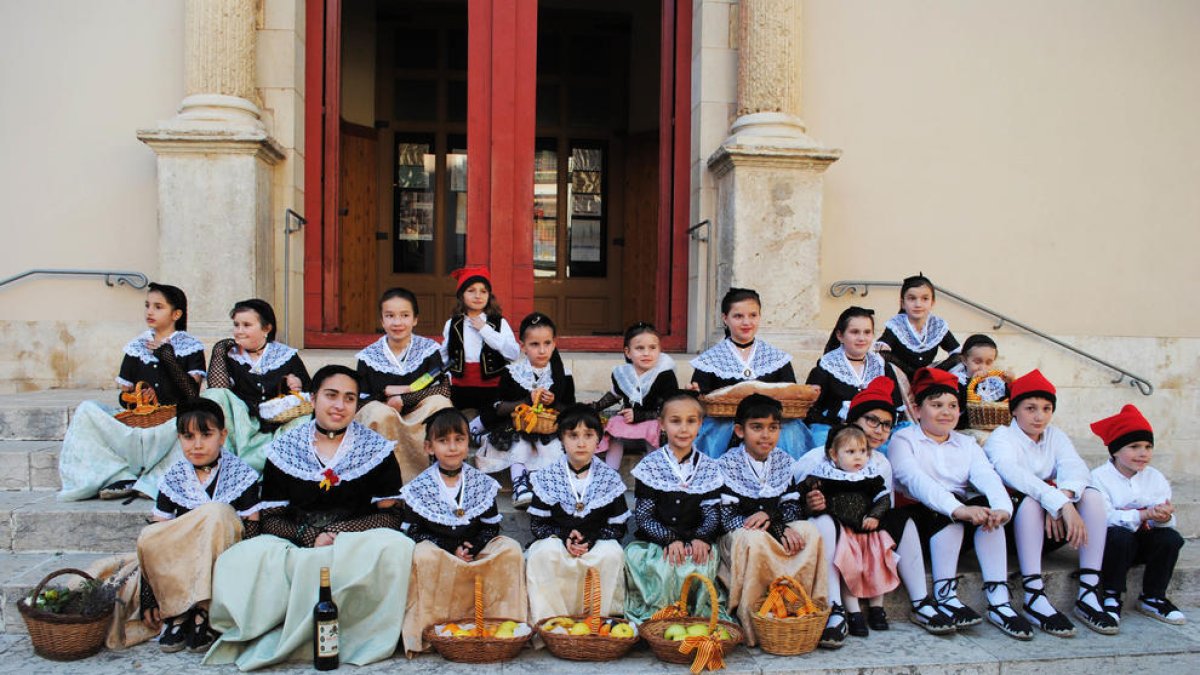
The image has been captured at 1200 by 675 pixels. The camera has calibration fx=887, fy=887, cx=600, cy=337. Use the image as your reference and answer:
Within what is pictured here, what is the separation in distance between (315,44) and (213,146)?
1400mm

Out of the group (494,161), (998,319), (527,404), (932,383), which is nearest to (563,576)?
(527,404)

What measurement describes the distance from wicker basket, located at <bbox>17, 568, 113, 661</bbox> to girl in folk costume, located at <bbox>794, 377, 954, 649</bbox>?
9.46ft

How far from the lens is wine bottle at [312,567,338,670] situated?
3.38 m

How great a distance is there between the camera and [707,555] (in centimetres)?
389

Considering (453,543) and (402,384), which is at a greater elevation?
(402,384)

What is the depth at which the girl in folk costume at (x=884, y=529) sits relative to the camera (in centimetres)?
384

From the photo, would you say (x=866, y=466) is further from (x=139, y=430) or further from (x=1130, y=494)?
(x=139, y=430)

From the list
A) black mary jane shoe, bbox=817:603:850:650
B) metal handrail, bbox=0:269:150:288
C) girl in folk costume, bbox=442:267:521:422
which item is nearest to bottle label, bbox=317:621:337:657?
black mary jane shoe, bbox=817:603:850:650

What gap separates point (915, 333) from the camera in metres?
5.52

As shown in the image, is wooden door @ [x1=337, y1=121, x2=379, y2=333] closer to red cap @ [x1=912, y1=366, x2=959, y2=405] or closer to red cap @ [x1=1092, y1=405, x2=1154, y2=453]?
red cap @ [x1=912, y1=366, x2=959, y2=405]

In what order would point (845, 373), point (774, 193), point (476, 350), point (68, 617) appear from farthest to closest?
point (774, 193)
point (476, 350)
point (845, 373)
point (68, 617)

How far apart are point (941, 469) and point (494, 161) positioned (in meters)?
4.14

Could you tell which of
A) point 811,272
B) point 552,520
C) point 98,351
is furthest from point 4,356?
point 811,272

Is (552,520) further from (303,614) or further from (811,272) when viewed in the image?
(811,272)
